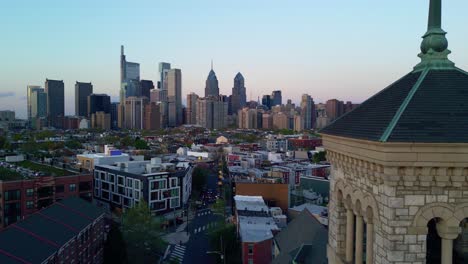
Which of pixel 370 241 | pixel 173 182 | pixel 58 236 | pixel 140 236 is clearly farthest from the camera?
pixel 173 182

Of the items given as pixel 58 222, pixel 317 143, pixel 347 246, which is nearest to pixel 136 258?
pixel 58 222

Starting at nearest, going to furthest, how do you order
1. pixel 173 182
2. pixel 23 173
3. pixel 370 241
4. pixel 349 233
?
pixel 370 241, pixel 349 233, pixel 23 173, pixel 173 182

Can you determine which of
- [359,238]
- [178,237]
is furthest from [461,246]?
[178,237]

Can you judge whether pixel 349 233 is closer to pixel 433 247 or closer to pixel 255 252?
pixel 433 247

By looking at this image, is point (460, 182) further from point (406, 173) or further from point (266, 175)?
point (266, 175)

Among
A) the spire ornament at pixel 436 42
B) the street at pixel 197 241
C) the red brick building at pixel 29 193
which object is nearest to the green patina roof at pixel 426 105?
the spire ornament at pixel 436 42

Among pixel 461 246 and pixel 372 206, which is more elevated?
pixel 372 206

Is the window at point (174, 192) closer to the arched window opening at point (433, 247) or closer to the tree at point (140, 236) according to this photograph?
the tree at point (140, 236)
